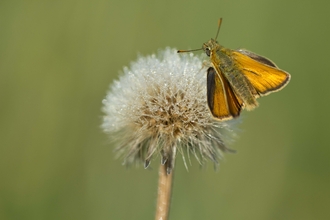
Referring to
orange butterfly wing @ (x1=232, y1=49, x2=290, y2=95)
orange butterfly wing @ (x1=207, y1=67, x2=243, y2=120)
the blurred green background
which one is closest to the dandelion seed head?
orange butterfly wing @ (x1=207, y1=67, x2=243, y2=120)

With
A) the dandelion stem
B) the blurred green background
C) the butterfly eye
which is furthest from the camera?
the blurred green background

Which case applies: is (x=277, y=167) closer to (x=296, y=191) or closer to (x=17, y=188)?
(x=296, y=191)

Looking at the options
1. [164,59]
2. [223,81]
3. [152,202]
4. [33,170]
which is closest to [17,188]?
[33,170]

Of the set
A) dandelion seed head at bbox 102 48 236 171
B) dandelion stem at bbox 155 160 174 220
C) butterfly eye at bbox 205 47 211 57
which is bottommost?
dandelion stem at bbox 155 160 174 220

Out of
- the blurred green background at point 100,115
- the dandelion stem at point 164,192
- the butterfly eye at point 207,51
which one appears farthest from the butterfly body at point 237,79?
the blurred green background at point 100,115

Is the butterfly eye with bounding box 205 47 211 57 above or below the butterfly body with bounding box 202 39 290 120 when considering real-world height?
above

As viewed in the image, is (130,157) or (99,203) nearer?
(130,157)

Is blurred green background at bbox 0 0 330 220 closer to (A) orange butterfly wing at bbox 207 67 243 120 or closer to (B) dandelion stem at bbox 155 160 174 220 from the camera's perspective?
(B) dandelion stem at bbox 155 160 174 220
